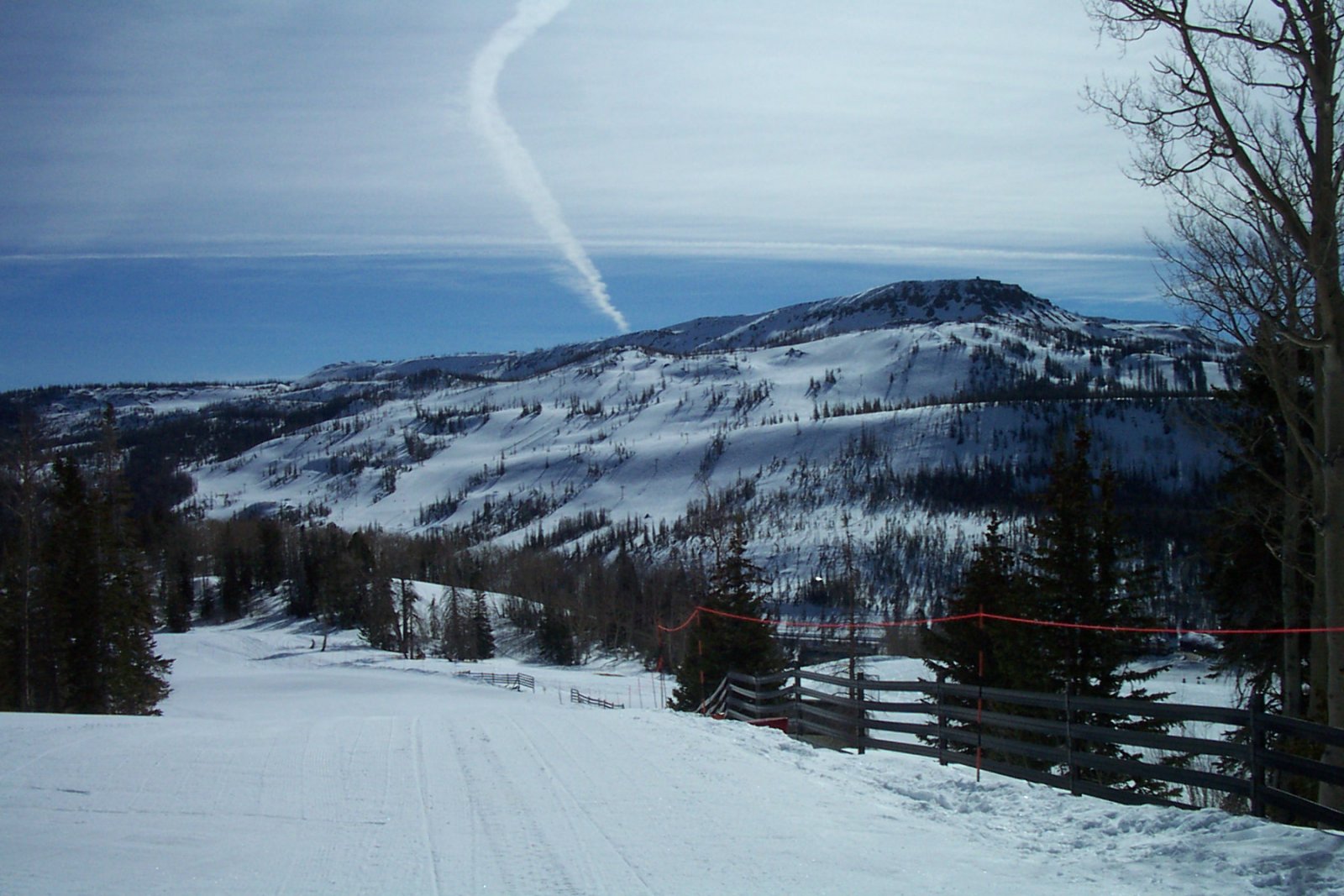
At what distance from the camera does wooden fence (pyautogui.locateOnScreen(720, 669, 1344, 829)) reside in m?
7.57

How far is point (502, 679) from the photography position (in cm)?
6128

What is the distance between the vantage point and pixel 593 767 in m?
11.4

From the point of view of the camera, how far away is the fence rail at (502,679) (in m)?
57.7

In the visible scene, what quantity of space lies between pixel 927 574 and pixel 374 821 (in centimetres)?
16578

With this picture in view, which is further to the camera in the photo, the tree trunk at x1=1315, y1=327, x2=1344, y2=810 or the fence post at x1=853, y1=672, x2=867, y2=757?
the fence post at x1=853, y1=672, x2=867, y2=757

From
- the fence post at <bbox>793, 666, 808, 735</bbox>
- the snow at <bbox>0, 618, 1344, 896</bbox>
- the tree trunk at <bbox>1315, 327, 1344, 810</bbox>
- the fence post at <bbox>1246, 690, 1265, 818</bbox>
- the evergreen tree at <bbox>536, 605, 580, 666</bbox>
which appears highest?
the tree trunk at <bbox>1315, 327, 1344, 810</bbox>

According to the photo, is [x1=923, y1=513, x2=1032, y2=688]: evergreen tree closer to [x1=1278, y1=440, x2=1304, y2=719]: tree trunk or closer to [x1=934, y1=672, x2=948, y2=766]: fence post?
[x1=1278, y1=440, x2=1304, y2=719]: tree trunk

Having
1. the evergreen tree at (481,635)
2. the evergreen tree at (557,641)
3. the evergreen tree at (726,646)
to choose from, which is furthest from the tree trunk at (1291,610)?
the evergreen tree at (557,641)

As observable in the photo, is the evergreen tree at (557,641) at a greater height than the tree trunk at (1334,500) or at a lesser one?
lesser

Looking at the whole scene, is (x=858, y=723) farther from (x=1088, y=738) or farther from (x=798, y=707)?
A: (x=1088, y=738)

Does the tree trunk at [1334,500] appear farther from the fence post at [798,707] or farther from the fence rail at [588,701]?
the fence rail at [588,701]

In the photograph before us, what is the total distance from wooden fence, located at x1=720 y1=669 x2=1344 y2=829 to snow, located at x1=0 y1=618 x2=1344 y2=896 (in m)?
0.34

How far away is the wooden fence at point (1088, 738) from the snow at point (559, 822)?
1.13 ft

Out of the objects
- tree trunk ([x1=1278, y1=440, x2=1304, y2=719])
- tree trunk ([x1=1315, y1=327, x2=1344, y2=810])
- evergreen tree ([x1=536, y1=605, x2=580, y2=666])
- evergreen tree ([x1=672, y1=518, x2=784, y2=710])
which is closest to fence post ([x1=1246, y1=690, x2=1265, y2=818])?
tree trunk ([x1=1315, y1=327, x2=1344, y2=810])
